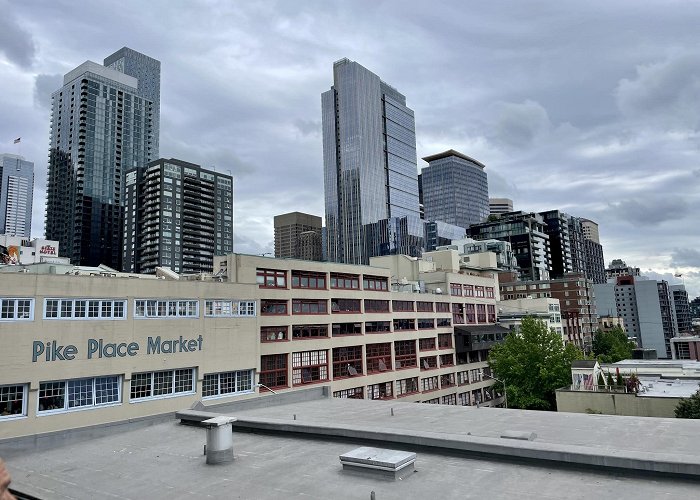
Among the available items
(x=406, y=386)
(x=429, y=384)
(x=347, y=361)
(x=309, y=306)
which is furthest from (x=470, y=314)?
(x=309, y=306)

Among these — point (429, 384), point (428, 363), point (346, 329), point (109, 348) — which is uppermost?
point (346, 329)

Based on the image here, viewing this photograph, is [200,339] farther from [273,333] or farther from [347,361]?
[347,361]

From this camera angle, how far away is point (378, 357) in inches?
2862

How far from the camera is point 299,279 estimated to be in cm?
6044

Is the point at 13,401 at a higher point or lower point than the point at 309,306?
lower

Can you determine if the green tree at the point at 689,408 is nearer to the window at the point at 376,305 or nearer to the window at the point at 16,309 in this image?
the window at the point at 376,305

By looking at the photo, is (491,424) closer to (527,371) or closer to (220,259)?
(220,259)

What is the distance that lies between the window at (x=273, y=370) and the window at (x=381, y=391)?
1703cm

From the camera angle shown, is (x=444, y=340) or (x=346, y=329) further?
(x=444, y=340)

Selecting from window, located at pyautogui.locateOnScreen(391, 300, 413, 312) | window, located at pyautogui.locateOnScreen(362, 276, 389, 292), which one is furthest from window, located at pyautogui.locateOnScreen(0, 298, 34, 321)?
window, located at pyautogui.locateOnScreen(391, 300, 413, 312)

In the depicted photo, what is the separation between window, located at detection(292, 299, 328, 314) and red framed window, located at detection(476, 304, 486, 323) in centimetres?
4744

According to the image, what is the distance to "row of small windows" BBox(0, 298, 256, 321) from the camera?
3134cm

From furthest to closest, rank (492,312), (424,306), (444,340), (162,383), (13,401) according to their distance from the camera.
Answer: (492,312), (444,340), (424,306), (162,383), (13,401)

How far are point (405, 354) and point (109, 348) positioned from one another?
51551 mm
